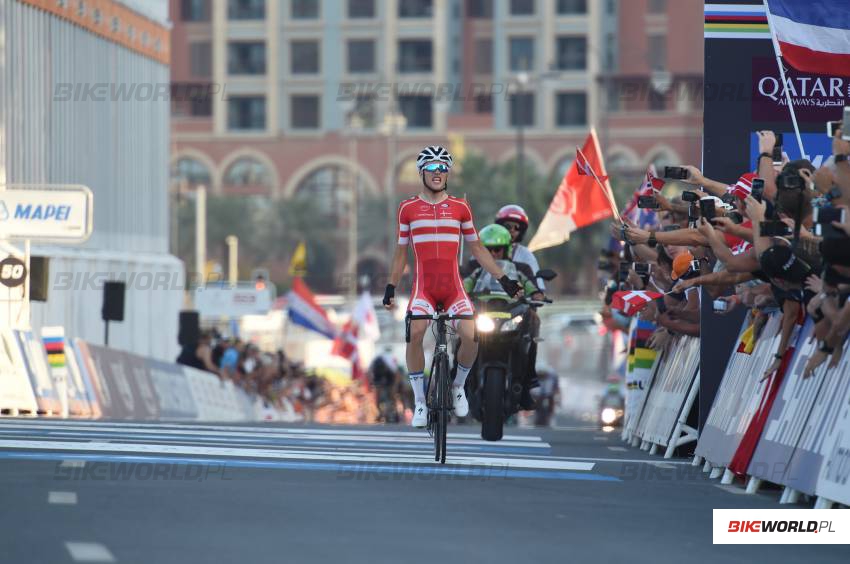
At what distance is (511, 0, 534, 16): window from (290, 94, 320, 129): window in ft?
40.7

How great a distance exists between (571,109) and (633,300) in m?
93.2

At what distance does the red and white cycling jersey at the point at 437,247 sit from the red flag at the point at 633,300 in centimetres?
331

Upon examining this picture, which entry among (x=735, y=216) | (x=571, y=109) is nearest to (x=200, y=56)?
(x=571, y=109)

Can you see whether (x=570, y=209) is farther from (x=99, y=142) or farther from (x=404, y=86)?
(x=404, y=86)

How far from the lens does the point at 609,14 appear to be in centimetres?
10775

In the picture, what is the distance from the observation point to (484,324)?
51.7 feet

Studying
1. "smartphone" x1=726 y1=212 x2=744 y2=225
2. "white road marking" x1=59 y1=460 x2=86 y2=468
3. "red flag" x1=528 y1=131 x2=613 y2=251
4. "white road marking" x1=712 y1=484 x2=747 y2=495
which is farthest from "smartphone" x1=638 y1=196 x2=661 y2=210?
"red flag" x1=528 y1=131 x2=613 y2=251

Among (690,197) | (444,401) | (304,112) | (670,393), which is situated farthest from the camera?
(304,112)

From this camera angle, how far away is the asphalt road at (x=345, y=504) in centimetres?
815

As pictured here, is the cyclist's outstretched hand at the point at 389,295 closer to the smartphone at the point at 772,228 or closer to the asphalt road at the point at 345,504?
the asphalt road at the point at 345,504

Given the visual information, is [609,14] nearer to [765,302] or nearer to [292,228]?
[292,228]

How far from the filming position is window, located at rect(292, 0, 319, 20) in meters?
110

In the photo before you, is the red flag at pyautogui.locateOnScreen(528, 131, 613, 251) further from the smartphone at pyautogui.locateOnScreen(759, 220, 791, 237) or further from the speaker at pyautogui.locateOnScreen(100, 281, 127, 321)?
the smartphone at pyautogui.locateOnScreen(759, 220, 791, 237)

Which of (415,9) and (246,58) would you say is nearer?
(415,9)
